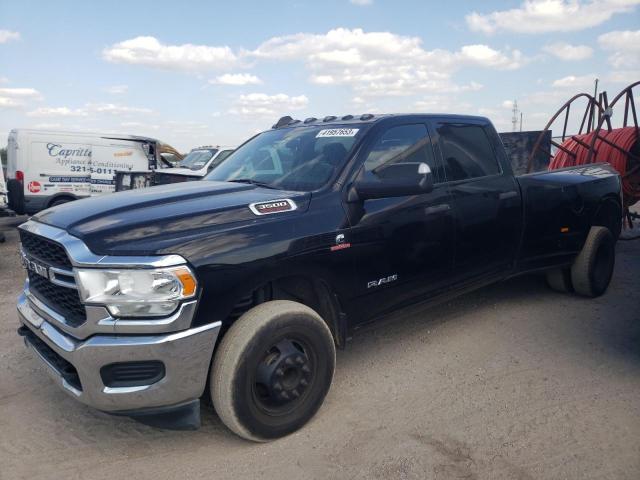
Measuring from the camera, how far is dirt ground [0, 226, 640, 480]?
102 inches

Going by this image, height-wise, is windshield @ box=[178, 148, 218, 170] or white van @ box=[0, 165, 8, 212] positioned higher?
windshield @ box=[178, 148, 218, 170]

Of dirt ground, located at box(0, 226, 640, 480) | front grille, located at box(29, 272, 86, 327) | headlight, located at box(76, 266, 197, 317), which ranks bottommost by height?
dirt ground, located at box(0, 226, 640, 480)

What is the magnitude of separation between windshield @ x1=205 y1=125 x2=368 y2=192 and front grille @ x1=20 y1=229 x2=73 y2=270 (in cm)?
137

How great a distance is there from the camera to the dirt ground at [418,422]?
2.60 m

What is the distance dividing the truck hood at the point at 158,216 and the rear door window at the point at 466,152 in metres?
1.49

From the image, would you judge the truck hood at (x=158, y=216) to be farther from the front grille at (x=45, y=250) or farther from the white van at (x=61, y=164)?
the white van at (x=61, y=164)

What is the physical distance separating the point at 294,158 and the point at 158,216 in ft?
4.15

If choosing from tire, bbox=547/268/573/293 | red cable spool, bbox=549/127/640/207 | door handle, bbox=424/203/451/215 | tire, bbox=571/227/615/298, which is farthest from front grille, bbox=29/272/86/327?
red cable spool, bbox=549/127/640/207

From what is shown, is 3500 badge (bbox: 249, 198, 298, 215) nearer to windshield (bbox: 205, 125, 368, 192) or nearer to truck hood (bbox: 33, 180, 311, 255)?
truck hood (bbox: 33, 180, 311, 255)

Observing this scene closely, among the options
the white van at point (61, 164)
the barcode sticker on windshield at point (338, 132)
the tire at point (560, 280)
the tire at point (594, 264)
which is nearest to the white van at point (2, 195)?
the white van at point (61, 164)

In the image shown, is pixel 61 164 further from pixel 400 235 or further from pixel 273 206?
pixel 400 235

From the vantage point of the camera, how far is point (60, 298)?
2.65 m

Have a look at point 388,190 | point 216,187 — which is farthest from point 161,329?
point 388,190

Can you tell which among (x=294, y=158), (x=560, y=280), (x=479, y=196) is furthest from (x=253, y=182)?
(x=560, y=280)
